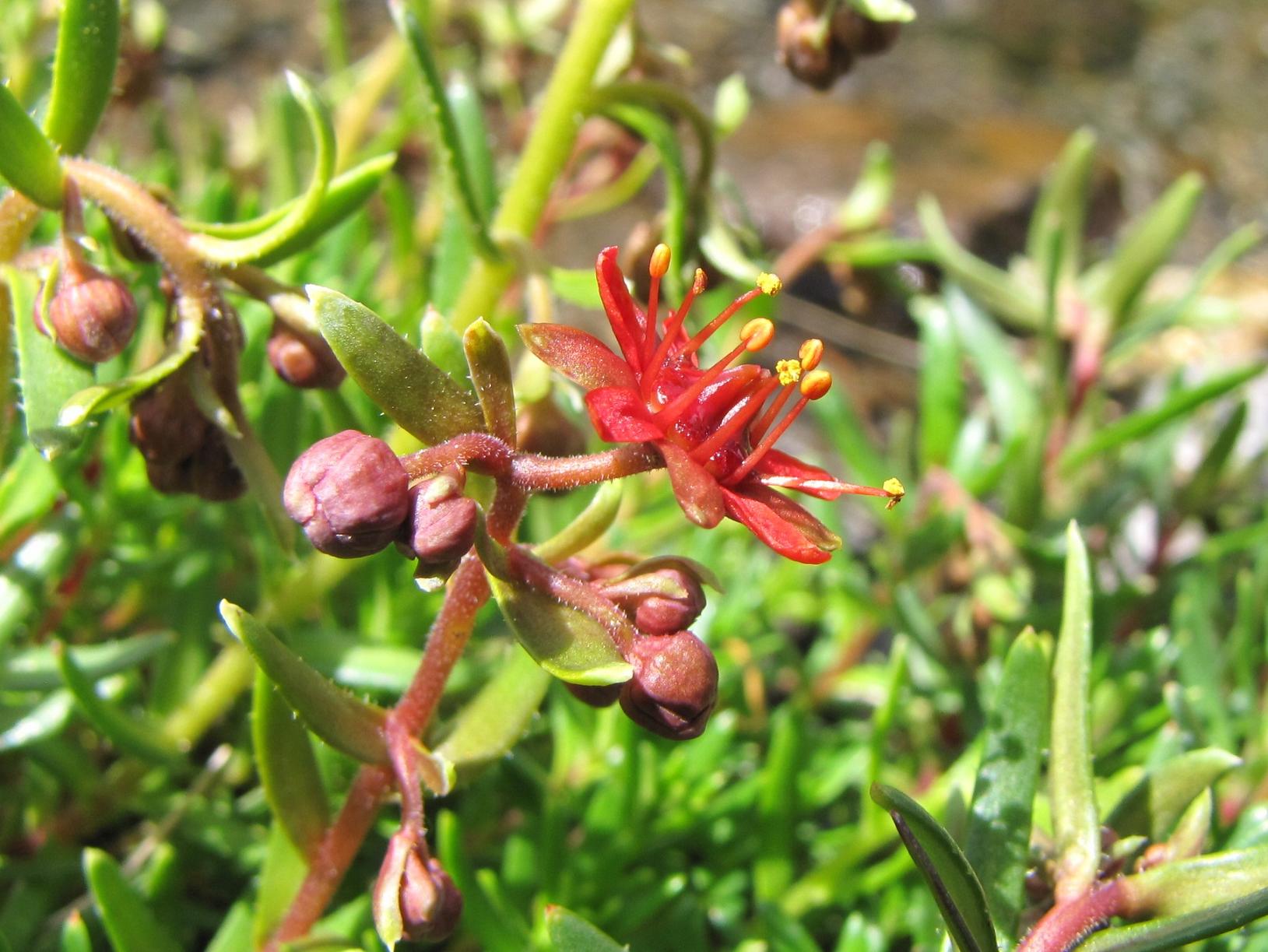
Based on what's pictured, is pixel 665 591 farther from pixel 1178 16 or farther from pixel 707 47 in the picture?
pixel 1178 16

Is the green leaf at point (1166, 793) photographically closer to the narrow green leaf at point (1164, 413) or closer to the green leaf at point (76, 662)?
the narrow green leaf at point (1164, 413)

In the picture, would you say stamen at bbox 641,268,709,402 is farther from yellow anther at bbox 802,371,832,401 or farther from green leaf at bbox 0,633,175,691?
green leaf at bbox 0,633,175,691

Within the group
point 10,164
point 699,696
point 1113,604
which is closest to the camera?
point 699,696

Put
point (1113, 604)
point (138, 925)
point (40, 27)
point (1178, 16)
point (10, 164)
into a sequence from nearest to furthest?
point (10, 164) < point (138, 925) < point (1113, 604) < point (40, 27) < point (1178, 16)

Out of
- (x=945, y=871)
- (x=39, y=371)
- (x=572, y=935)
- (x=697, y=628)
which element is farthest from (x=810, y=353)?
(x=697, y=628)

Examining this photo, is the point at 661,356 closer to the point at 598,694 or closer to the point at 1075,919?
Answer: the point at 598,694

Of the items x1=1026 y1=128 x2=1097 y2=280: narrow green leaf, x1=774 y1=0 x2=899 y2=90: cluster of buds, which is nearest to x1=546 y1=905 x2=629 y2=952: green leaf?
x1=774 y1=0 x2=899 y2=90: cluster of buds

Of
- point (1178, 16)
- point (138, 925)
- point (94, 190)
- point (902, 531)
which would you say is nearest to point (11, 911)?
point (138, 925)
